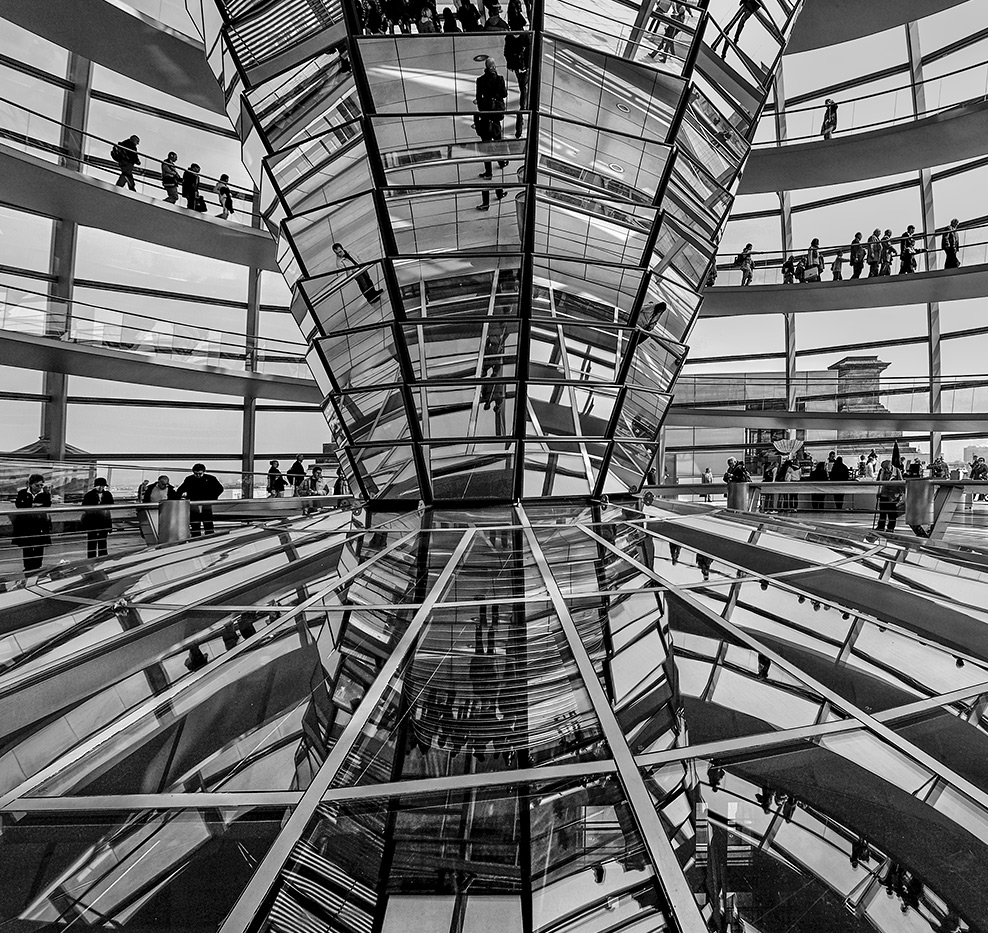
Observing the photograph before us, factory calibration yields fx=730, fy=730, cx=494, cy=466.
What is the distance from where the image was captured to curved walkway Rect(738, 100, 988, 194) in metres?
18.7

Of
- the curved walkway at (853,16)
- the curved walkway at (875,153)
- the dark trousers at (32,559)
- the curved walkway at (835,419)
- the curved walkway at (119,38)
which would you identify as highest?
the curved walkway at (853,16)

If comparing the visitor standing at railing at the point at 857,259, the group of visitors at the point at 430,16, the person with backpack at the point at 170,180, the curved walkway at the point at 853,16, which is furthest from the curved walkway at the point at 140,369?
the visitor standing at railing at the point at 857,259

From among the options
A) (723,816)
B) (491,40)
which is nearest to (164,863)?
(723,816)

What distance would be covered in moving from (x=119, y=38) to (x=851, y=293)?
21114 millimetres

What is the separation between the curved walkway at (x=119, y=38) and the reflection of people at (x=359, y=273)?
1057 centimetres

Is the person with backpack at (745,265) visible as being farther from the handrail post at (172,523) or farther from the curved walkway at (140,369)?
the handrail post at (172,523)

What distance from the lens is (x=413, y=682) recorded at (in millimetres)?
3256

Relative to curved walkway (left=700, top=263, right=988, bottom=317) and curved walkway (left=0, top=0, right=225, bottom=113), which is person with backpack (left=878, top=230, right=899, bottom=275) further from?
curved walkway (left=0, top=0, right=225, bottom=113)

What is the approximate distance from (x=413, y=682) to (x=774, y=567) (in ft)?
12.9

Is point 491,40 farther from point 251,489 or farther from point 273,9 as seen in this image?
point 251,489

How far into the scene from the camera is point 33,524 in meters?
12.2

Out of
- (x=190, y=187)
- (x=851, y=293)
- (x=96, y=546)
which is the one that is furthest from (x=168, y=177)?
(x=851, y=293)

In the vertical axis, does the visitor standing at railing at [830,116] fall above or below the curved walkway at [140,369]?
above

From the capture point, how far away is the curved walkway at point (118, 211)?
1673cm
